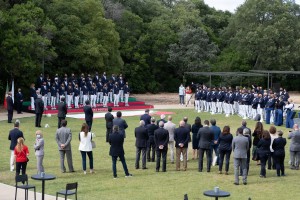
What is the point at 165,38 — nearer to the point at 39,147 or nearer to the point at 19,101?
the point at 19,101

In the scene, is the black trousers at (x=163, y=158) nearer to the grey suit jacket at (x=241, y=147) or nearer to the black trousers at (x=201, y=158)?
the black trousers at (x=201, y=158)

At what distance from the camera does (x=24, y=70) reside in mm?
38438

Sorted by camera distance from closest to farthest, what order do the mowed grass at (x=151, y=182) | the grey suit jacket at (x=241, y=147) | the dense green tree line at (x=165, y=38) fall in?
the mowed grass at (x=151, y=182), the grey suit jacket at (x=241, y=147), the dense green tree line at (x=165, y=38)

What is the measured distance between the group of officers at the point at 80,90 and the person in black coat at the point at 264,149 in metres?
21.2

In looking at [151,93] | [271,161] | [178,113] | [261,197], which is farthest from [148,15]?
[261,197]

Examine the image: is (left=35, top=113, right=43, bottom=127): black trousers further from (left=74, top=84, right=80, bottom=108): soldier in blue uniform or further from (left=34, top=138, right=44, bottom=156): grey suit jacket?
(left=34, top=138, right=44, bottom=156): grey suit jacket

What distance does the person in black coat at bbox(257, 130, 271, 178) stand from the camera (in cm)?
1862

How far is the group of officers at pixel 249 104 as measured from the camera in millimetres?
33166

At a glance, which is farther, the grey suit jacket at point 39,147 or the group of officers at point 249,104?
the group of officers at point 249,104

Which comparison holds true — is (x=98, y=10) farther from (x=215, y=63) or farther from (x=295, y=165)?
(x=295, y=165)

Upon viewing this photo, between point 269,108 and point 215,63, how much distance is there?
98.6 feet

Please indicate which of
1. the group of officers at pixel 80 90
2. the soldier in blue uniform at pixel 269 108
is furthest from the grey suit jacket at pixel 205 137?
the group of officers at pixel 80 90

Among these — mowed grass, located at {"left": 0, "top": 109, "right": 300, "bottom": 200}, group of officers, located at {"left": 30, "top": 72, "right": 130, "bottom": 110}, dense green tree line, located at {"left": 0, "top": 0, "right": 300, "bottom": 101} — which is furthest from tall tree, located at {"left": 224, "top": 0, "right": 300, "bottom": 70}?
mowed grass, located at {"left": 0, "top": 109, "right": 300, "bottom": 200}

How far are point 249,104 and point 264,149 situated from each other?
17.3 metres
